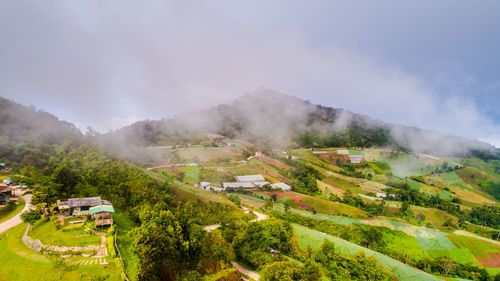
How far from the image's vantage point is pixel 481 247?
3447 centimetres

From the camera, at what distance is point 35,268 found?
1221cm

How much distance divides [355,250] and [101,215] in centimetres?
2974

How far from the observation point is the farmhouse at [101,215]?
18375 mm

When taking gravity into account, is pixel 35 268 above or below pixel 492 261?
above

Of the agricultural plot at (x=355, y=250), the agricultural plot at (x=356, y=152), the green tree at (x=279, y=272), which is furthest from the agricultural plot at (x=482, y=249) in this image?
the agricultural plot at (x=356, y=152)

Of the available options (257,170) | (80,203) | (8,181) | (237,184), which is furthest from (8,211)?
(257,170)

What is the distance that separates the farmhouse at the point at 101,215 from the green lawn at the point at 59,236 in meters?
1.67

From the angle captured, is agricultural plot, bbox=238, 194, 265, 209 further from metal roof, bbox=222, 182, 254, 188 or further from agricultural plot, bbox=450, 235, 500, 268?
agricultural plot, bbox=450, 235, 500, 268

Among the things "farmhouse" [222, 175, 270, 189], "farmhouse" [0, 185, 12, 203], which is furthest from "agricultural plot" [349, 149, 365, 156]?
"farmhouse" [0, 185, 12, 203]

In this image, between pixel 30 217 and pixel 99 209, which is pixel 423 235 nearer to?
pixel 99 209

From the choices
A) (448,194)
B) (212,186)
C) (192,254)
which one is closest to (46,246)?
(192,254)

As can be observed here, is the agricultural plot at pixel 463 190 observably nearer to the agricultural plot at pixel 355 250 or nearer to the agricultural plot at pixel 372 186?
the agricultural plot at pixel 372 186

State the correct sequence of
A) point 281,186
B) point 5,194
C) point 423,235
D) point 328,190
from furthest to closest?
point 328,190 → point 281,186 → point 423,235 → point 5,194

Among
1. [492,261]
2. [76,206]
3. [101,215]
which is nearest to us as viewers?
[101,215]
